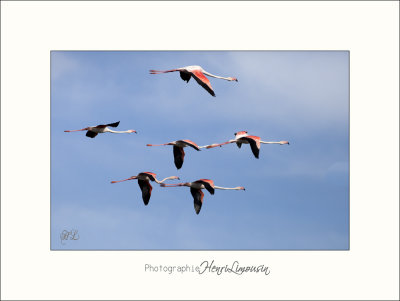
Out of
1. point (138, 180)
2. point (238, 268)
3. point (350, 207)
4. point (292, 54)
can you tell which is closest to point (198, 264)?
point (238, 268)

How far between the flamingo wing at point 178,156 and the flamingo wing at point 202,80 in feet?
6.07

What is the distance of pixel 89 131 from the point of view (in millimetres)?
14781

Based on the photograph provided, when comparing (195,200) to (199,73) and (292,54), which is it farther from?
(292,54)

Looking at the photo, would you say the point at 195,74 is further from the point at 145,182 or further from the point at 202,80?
the point at 145,182

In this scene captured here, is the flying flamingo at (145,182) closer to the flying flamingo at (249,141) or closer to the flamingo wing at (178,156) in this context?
the flamingo wing at (178,156)

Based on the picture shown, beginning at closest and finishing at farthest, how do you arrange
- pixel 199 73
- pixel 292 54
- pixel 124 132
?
pixel 199 73, pixel 292 54, pixel 124 132

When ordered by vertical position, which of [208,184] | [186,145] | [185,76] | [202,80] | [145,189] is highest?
[185,76]

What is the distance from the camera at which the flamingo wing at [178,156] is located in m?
14.3

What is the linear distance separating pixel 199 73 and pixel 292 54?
7.50 ft

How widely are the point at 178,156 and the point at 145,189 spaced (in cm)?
108

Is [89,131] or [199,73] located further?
[89,131]

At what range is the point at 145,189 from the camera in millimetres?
14609

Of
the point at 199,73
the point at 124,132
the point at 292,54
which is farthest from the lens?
the point at 124,132

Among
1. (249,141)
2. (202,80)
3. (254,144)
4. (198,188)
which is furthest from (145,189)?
(202,80)
